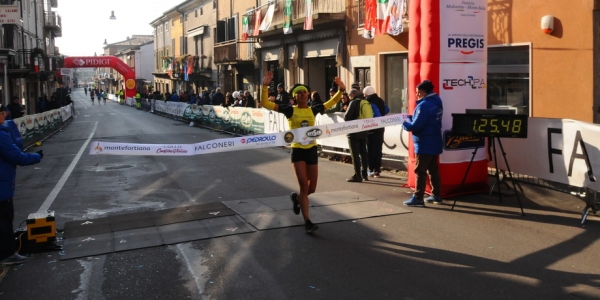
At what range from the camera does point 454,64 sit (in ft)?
32.0

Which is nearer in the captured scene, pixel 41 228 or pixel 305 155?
pixel 41 228

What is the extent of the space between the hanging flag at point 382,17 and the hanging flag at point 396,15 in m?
0.20

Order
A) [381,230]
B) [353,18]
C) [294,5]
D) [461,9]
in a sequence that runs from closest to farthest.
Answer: [381,230], [461,9], [353,18], [294,5]

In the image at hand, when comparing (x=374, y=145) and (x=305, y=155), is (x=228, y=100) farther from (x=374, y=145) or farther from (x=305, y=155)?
(x=305, y=155)

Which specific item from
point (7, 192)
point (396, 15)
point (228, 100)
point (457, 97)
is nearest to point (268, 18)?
point (228, 100)

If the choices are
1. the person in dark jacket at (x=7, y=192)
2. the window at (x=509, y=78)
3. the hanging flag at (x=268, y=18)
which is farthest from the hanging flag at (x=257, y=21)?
the person in dark jacket at (x=7, y=192)

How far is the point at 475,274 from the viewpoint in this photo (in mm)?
6047

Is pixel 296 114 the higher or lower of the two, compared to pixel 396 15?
lower

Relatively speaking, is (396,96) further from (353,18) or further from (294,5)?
(294,5)

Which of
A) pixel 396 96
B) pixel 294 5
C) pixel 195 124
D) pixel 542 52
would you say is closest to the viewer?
pixel 542 52

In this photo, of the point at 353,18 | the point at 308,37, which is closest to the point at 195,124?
the point at 308,37

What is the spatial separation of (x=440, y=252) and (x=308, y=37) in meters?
21.1

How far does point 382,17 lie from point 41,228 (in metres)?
13.9

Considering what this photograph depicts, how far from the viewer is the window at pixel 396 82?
2023 centimetres
